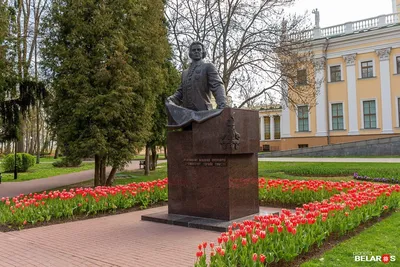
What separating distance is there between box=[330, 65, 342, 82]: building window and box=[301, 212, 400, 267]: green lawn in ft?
104

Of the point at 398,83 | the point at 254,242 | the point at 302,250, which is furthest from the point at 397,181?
the point at 398,83

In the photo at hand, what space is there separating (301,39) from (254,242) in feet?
63.1

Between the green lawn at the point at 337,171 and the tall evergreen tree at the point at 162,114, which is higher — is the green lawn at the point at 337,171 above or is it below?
below

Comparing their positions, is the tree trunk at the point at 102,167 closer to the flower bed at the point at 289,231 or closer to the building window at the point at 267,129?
the flower bed at the point at 289,231

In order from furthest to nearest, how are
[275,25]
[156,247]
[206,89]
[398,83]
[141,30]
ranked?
[398,83], [275,25], [141,30], [206,89], [156,247]

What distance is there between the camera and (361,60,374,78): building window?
34784 millimetres

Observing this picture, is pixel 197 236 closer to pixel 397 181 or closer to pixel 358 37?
pixel 397 181

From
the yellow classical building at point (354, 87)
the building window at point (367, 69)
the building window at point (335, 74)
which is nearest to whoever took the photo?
the yellow classical building at point (354, 87)

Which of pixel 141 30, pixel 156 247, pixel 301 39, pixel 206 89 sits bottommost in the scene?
pixel 156 247

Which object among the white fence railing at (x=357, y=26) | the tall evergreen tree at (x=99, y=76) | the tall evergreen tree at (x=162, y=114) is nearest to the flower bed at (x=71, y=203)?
the tall evergreen tree at (x=99, y=76)

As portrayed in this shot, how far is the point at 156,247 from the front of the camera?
6012mm

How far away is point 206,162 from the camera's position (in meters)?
7.75

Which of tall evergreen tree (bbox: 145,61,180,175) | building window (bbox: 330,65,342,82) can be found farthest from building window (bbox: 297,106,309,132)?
tall evergreen tree (bbox: 145,61,180,175)

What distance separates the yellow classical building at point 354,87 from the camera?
3356cm
